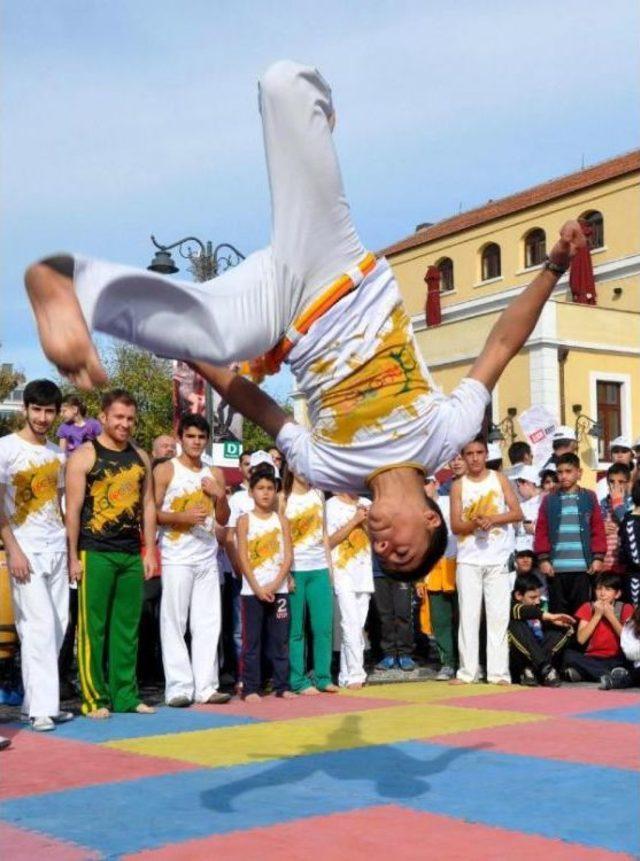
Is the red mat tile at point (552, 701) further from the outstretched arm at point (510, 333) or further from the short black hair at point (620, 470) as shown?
the outstretched arm at point (510, 333)

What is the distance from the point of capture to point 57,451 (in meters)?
7.86

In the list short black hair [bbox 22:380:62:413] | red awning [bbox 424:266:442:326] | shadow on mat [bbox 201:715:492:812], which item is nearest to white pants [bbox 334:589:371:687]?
shadow on mat [bbox 201:715:492:812]

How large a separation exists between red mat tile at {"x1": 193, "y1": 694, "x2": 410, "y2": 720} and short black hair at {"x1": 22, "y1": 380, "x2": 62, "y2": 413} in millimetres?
2604

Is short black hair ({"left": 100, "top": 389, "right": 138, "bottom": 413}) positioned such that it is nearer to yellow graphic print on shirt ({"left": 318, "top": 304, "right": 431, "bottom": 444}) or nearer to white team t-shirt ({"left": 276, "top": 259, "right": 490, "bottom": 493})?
white team t-shirt ({"left": 276, "top": 259, "right": 490, "bottom": 493})

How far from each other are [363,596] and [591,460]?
20.4 meters

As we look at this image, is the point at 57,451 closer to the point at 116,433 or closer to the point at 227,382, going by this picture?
the point at 116,433

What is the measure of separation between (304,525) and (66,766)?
3647mm

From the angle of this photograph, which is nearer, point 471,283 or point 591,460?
point 591,460

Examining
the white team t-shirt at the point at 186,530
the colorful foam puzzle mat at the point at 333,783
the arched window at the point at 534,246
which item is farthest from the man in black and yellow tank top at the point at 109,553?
the arched window at the point at 534,246

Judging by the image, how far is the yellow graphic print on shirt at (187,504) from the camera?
8672 millimetres

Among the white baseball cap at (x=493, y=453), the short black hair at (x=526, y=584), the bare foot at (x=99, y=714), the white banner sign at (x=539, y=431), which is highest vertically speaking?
the white banner sign at (x=539, y=431)

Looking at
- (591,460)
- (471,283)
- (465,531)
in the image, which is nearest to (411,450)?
(465,531)

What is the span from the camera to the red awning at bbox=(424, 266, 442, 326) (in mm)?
38875

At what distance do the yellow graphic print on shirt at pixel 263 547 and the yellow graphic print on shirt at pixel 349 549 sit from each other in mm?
893
